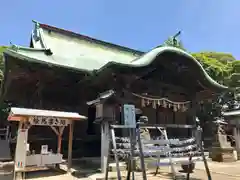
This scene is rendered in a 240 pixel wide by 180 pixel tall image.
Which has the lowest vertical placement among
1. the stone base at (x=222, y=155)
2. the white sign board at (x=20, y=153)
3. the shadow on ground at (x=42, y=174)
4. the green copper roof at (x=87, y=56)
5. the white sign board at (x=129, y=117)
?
the shadow on ground at (x=42, y=174)

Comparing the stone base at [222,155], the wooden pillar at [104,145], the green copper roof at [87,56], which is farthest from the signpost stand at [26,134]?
the stone base at [222,155]

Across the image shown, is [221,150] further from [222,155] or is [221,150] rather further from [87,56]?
[87,56]

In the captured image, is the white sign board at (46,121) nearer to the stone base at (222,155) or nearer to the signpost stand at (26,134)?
the signpost stand at (26,134)

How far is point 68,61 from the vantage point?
1066 cm

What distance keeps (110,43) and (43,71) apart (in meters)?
9.26

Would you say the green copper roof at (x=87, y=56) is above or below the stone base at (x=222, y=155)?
above

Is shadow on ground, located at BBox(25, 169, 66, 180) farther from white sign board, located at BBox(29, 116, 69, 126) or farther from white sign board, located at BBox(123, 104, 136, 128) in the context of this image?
white sign board, located at BBox(123, 104, 136, 128)

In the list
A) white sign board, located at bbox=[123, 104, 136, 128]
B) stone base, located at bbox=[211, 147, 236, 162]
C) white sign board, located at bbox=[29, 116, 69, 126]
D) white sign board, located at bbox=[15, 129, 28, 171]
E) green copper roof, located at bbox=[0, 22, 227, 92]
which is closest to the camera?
white sign board, located at bbox=[123, 104, 136, 128]

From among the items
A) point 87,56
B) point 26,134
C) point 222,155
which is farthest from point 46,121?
point 222,155

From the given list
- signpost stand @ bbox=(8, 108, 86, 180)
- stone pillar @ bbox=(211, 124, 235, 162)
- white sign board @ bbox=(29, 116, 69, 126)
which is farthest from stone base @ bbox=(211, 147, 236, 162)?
white sign board @ bbox=(29, 116, 69, 126)

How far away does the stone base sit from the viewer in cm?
1090

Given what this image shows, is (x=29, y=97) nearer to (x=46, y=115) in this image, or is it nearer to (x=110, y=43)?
(x=46, y=115)

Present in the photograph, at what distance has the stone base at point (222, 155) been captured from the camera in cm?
1090

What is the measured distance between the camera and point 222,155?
10.9m
